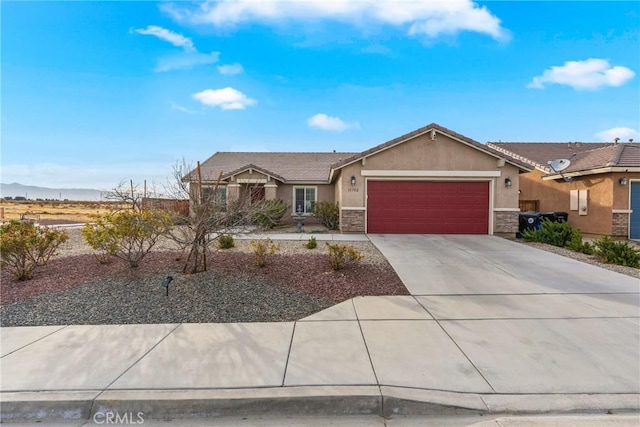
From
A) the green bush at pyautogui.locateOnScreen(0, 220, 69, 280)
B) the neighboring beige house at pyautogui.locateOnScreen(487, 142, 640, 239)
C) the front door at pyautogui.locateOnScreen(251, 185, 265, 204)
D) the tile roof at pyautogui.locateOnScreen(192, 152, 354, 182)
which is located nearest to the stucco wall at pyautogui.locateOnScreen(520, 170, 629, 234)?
the neighboring beige house at pyautogui.locateOnScreen(487, 142, 640, 239)

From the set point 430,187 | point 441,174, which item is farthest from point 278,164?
point 441,174

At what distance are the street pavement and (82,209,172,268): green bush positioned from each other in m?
2.43

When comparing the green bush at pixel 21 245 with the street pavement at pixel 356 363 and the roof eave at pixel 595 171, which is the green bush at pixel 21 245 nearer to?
the street pavement at pixel 356 363

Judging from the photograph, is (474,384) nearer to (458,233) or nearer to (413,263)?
(413,263)

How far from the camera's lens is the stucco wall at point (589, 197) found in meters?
13.6

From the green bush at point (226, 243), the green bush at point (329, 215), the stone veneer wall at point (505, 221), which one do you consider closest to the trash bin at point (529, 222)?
the stone veneer wall at point (505, 221)

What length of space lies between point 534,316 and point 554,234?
830 centimetres

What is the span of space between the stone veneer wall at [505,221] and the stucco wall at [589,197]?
4.12 meters

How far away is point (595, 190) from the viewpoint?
1433cm

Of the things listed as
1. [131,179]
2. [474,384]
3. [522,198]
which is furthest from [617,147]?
[131,179]

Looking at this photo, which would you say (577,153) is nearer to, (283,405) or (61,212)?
(283,405)

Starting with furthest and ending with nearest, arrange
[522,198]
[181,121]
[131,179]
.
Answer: [522,198]
[181,121]
[131,179]

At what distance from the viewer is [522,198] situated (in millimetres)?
18594

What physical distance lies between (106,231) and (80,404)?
15.2 ft
